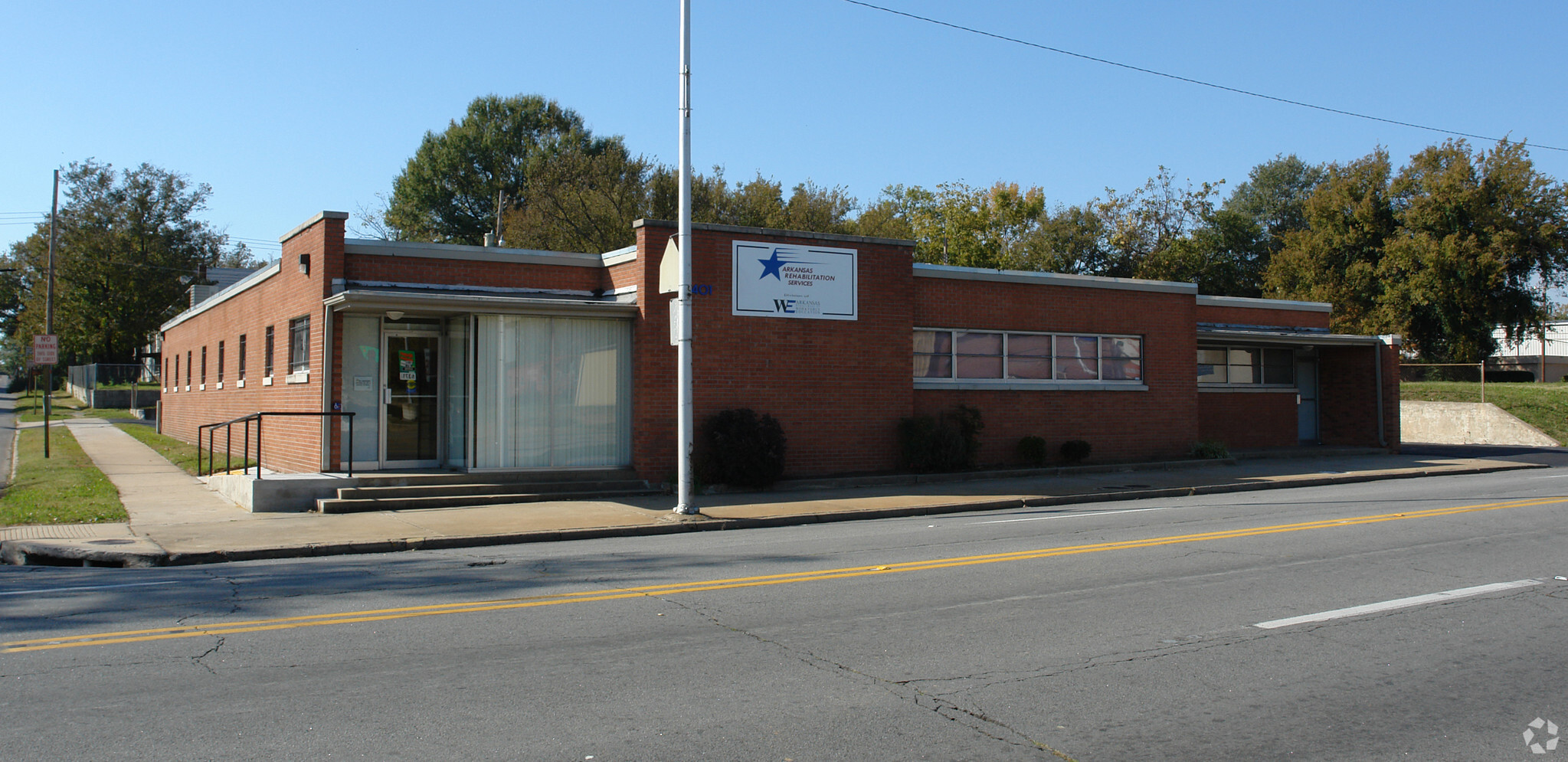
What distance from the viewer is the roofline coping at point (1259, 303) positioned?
2481 cm

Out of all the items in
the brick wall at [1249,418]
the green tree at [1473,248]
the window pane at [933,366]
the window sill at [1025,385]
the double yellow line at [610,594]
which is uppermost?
the green tree at [1473,248]

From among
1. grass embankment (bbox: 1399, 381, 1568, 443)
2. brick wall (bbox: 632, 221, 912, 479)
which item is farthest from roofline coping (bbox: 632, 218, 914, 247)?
grass embankment (bbox: 1399, 381, 1568, 443)

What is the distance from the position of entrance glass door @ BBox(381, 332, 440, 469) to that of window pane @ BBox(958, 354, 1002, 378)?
9.68m

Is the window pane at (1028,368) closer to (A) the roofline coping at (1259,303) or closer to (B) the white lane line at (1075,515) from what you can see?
(A) the roofline coping at (1259,303)

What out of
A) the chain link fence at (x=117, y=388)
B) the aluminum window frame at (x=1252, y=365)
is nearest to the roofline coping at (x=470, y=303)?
the aluminum window frame at (x=1252, y=365)

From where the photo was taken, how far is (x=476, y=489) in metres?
15.7

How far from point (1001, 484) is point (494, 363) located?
29.2 feet

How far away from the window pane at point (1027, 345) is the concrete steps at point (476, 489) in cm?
824

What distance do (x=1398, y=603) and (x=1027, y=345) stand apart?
13469 mm

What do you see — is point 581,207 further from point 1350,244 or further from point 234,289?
point 1350,244

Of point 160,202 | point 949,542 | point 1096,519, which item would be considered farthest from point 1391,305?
point 160,202

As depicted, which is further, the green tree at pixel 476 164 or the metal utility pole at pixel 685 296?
the green tree at pixel 476 164

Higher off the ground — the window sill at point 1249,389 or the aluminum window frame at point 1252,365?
the aluminum window frame at point 1252,365

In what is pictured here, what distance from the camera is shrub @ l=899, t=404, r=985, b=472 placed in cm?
1877
